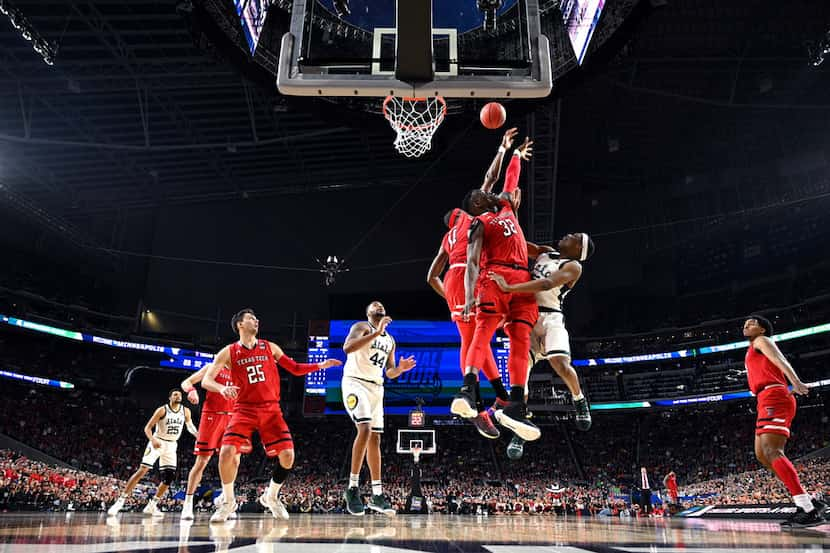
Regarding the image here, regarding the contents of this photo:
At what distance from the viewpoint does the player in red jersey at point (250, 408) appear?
6082mm

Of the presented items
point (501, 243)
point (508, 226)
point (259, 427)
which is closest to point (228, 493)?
point (259, 427)

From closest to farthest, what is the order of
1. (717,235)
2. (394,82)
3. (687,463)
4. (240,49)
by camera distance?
(394,82) < (240,49) < (687,463) < (717,235)

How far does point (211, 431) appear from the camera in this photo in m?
8.63

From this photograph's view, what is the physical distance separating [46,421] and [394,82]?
85.5 ft

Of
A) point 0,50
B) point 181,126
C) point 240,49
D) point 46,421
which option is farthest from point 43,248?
point 240,49

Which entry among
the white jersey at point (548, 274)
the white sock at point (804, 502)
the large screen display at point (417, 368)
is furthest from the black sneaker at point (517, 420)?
the large screen display at point (417, 368)

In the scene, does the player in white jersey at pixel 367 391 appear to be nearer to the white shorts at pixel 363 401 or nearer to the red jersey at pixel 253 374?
the white shorts at pixel 363 401

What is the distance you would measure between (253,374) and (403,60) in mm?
3423

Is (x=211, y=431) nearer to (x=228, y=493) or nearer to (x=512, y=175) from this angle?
(x=228, y=493)

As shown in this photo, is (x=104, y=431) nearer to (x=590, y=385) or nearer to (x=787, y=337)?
(x=590, y=385)

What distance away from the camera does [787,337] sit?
25328 millimetres

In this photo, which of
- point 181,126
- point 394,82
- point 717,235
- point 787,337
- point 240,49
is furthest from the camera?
point 717,235

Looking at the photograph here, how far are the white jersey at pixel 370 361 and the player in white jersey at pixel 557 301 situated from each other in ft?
6.11

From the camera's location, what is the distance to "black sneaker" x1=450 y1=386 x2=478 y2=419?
473 centimetres
